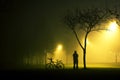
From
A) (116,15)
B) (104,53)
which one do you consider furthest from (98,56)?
(116,15)

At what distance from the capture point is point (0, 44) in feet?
286

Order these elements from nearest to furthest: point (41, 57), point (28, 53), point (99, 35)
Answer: point (28, 53) → point (41, 57) → point (99, 35)

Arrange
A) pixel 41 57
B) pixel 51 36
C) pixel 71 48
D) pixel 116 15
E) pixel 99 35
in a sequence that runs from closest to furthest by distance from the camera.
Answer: pixel 116 15 < pixel 41 57 < pixel 51 36 < pixel 71 48 < pixel 99 35

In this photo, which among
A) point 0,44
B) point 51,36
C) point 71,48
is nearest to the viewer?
point 0,44

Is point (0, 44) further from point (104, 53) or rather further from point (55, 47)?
point (104, 53)

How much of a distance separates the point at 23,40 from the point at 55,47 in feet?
53.3

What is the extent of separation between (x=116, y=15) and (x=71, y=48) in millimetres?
71247

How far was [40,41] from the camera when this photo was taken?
10088 centimetres

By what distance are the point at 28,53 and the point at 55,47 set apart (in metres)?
18.1

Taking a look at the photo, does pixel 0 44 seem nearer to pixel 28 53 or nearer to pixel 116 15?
pixel 28 53

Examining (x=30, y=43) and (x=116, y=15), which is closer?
(x=116, y=15)

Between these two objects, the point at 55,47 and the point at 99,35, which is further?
the point at 99,35

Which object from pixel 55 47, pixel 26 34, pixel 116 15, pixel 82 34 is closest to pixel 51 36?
pixel 55 47

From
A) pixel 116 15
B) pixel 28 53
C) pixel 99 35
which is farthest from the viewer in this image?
pixel 99 35
